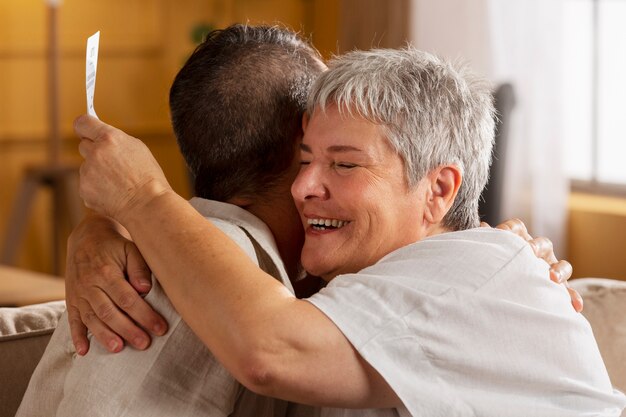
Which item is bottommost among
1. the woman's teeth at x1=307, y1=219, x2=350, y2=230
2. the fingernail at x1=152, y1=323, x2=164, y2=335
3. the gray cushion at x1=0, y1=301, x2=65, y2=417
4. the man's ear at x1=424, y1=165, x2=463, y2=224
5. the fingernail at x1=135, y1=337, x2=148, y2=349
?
the gray cushion at x1=0, y1=301, x2=65, y2=417

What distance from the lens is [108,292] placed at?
1268 millimetres

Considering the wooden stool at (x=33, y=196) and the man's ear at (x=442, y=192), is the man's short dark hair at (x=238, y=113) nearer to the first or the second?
the man's ear at (x=442, y=192)

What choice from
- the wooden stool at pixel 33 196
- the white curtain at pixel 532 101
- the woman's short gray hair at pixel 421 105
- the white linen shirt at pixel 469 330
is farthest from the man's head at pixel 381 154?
the wooden stool at pixel 33 196

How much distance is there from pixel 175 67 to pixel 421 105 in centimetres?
492

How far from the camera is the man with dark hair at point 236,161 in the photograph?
1.29m

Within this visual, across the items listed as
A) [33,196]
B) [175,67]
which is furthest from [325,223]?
[175,67]

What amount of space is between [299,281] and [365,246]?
199 millimetres

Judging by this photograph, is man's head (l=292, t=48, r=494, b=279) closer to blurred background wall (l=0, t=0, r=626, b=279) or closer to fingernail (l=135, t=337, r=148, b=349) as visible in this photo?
fingernail (l=135, t=337, r=148, b=349)

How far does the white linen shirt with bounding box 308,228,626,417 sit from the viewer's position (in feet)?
3.76

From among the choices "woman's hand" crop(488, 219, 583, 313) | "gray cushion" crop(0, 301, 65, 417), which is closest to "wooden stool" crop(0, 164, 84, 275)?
"gray cushion" crop(0, 301, 65, 417)

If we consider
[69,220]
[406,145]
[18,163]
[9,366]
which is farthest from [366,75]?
[18,163]

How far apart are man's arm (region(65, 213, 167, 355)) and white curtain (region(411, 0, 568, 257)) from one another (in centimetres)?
322

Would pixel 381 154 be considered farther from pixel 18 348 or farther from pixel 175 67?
pixel 175 67

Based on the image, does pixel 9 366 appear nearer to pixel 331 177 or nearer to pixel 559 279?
pixel 331 177
